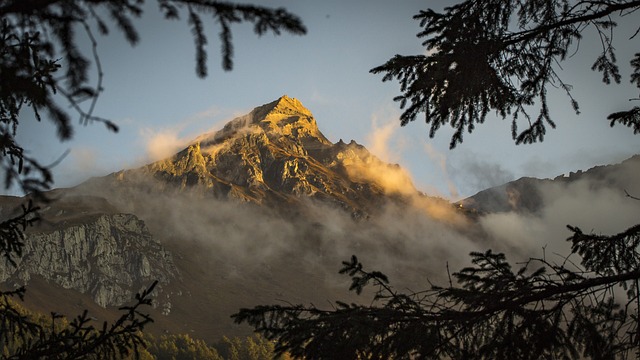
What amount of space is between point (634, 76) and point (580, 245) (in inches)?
142

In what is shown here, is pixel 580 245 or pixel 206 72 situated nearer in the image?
pixel 206 72

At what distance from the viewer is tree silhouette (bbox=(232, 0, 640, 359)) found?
5805 mm

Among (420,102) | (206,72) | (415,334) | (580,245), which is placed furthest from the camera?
(420,102)

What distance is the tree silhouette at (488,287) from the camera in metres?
5.80

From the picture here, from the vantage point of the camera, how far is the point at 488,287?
21.0 ft

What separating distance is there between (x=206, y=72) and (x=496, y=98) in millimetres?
5780

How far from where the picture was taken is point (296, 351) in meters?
6.29

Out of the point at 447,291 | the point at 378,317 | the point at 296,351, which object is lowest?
the point at 296,351

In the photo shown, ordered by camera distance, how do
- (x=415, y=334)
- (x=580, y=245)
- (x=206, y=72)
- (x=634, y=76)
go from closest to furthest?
(x=206, y=72)
(x=415, y=334)
(x=580, y=245)
(x=634, y=76)

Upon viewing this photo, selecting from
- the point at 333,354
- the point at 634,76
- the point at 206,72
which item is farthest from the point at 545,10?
the point at 206,72

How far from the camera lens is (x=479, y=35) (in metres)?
7.44

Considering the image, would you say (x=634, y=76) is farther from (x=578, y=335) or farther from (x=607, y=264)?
(x=578, y=335)

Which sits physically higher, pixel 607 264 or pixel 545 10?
pixel 545 10

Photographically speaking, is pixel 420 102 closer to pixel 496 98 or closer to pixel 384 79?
pixel 384 79
